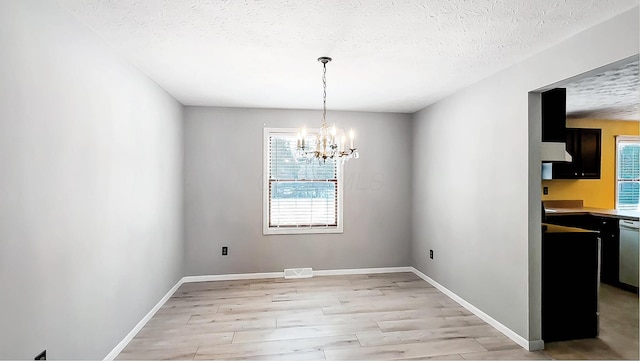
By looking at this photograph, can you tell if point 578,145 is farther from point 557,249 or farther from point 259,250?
point 259,250

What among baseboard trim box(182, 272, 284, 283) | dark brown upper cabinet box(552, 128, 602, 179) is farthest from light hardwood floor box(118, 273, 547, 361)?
dark brown upper cabinet box(552, 128, 602, 179)

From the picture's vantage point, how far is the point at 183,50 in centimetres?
258

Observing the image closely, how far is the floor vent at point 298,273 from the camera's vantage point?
4.71 metres

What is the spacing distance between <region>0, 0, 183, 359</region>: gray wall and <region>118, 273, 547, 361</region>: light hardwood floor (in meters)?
0.51

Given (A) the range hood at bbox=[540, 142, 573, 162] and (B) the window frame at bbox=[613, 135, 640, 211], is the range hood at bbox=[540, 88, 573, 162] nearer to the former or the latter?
(A) the range hood at bbox=[540, 142, 573, 162]

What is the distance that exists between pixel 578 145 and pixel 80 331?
665cm

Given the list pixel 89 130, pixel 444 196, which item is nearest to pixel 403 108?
pixel 444 196

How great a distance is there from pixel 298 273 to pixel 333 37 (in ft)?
11.4

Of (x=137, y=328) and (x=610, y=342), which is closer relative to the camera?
(x=610, y=342)

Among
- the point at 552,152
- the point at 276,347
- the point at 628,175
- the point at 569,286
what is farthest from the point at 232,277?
the point at 628,175

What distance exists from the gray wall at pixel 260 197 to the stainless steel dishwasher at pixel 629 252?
2.80 m

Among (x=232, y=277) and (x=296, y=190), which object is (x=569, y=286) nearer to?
(x=296, y=190)

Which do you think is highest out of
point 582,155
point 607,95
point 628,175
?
point 607,95

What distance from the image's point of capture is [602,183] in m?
5.28
